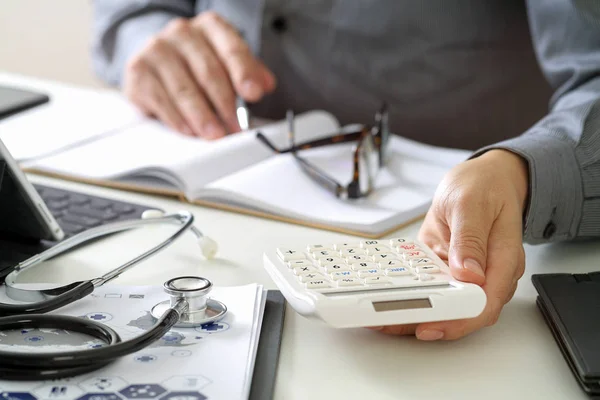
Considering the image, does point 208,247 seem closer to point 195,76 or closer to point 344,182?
point 344,182

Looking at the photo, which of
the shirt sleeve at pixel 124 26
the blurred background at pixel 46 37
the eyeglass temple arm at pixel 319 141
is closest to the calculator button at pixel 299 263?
the eyeglass temple arm at pixel 319 141

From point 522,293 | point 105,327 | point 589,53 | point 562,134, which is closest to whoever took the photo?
point 105,327

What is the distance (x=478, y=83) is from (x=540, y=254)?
56cm

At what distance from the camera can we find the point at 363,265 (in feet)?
1.82

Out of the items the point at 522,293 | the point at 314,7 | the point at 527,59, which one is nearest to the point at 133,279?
the point at 522,293

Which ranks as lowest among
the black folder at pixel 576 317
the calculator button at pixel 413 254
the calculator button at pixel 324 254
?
the black folder at pixel 576 317

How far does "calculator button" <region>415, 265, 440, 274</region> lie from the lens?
54 centimetres

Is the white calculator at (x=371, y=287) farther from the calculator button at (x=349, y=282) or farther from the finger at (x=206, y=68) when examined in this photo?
the finger at (x=206, y=68)

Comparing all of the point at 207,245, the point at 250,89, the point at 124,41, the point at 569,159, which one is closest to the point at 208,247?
the point at 207,245

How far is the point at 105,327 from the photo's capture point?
1.58 feet

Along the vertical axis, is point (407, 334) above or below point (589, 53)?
below

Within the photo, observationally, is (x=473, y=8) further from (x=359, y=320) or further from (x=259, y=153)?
(x=359, y=320)

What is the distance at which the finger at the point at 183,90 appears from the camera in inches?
41.7

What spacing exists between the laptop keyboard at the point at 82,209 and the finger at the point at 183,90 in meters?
0.27
